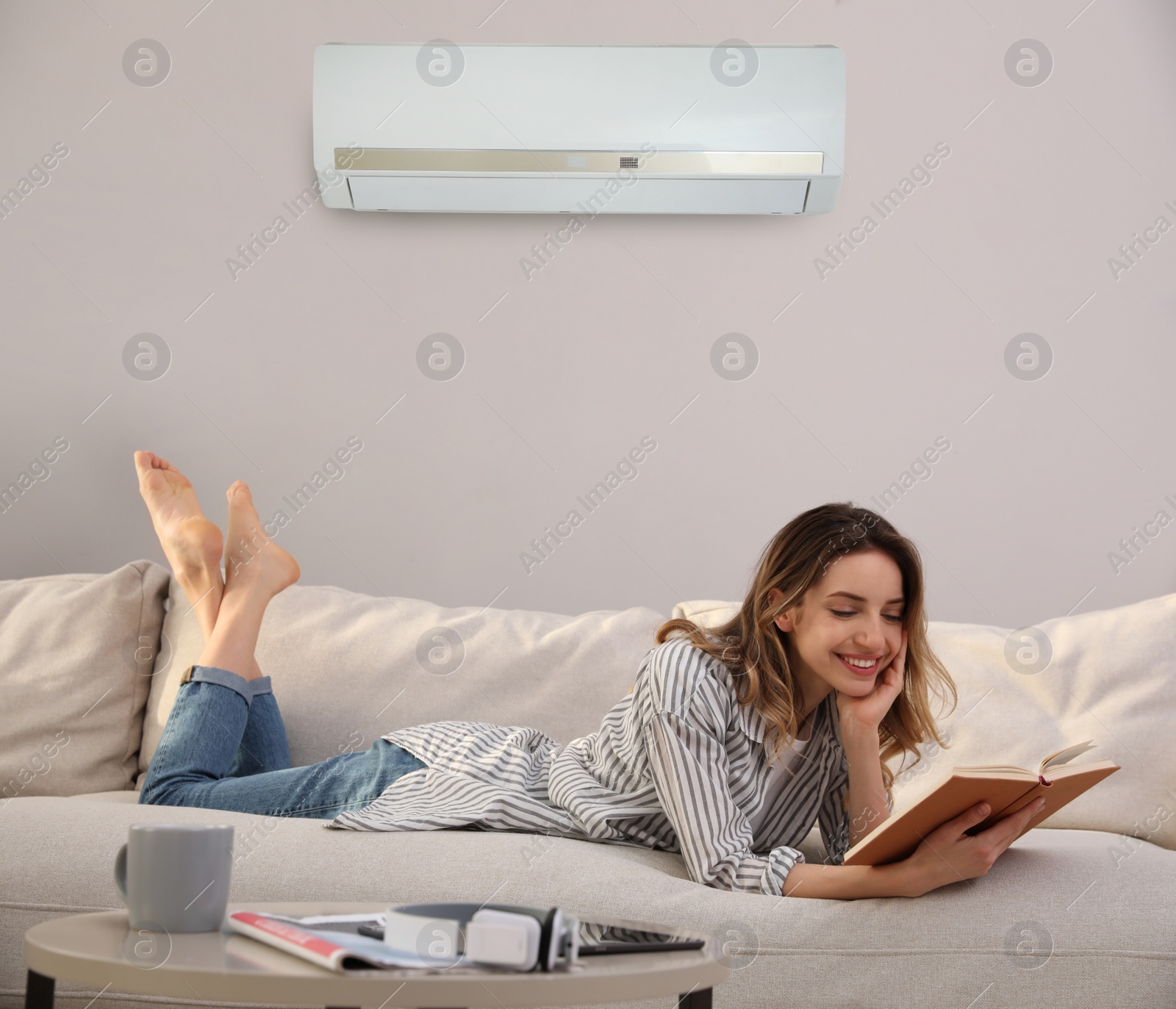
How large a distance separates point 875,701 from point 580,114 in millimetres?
1470

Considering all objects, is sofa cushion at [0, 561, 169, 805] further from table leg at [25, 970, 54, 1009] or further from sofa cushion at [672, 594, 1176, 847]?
sofa cushion at [672, 594, 1176, 847]

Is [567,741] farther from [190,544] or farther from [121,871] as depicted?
[121,871]

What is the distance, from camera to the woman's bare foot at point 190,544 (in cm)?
189

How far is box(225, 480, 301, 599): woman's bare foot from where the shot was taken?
6.17 feet

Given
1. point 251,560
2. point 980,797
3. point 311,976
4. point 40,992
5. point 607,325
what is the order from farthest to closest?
point 607,325
point 251,560
point 980,797
point 40,992
point 311,976

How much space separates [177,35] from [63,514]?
3.82 ft

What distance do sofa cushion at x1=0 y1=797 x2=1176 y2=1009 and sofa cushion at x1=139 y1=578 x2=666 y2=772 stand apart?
0.50 meters

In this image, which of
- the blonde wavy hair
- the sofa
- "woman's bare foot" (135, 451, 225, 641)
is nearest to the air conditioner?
"woman's bare foot" (135, 451, 225, 641)

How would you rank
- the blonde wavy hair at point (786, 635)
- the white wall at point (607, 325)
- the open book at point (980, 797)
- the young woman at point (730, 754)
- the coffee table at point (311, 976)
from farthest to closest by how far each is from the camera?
1. the white wall at point (607, 325)
2. the blonde wavy hair at point (786, 635)
3. the young woman at point (730, 754)
4. the open book at point (980, 797)
5. the coffee table at point (311, 976)

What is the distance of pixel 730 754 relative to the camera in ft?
4.56

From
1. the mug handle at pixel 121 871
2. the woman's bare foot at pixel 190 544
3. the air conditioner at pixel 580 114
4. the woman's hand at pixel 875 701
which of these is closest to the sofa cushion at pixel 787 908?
the woman's hand at pixel 875 701

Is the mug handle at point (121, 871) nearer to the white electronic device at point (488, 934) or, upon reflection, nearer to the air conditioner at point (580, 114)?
the white electronic device at point (488, 934)

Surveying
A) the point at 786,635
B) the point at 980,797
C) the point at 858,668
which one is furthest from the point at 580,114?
the point at 980,797

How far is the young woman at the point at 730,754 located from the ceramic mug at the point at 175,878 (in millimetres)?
643
